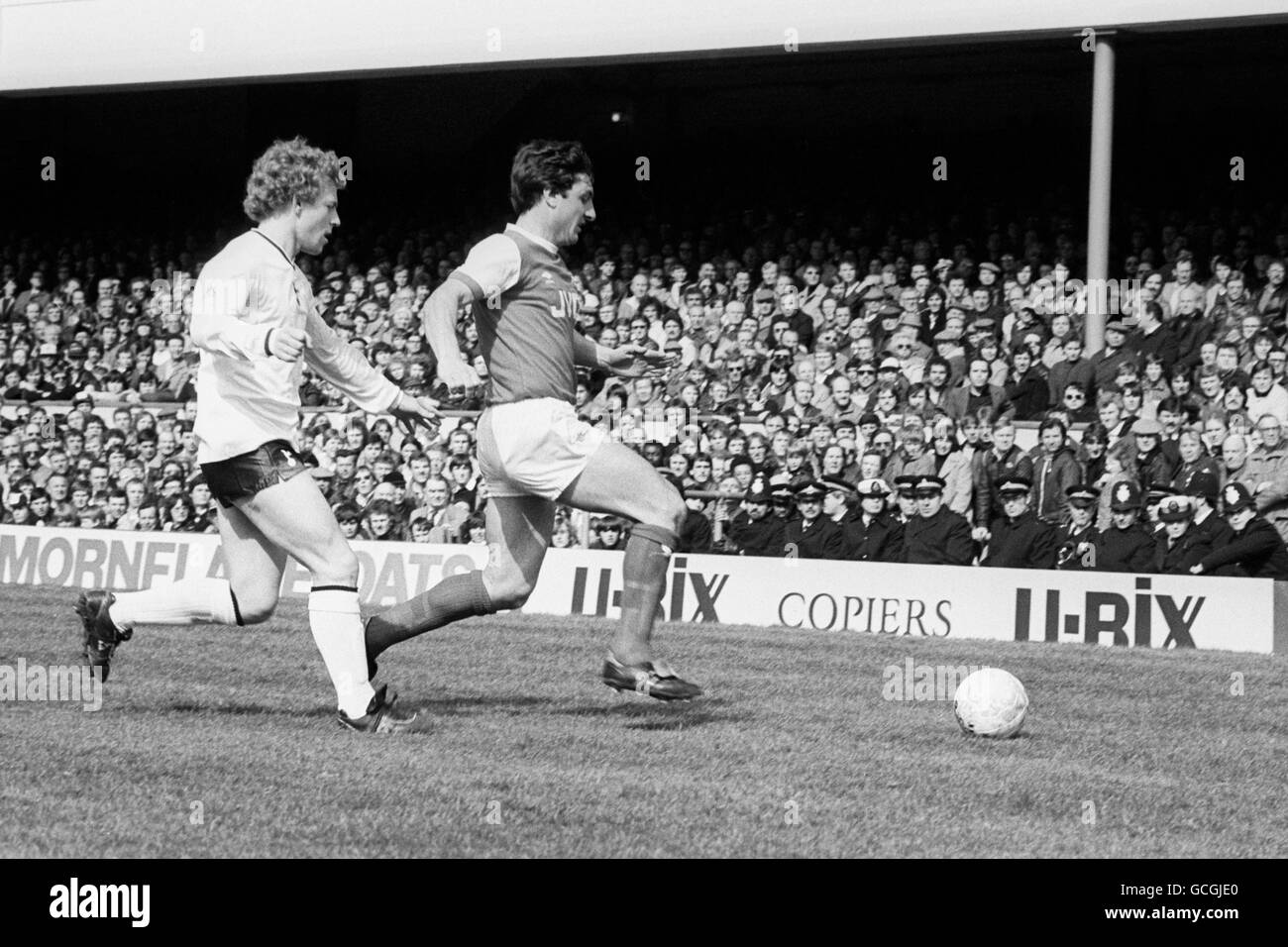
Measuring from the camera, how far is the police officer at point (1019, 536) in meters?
13.4

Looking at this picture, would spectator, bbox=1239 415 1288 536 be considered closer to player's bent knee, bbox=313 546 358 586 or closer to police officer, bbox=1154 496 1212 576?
police officer, bbox=1154 496 1212 576

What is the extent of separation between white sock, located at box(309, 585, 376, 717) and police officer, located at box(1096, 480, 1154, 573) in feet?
23.8

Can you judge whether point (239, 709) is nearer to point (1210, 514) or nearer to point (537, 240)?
point (537, 240)

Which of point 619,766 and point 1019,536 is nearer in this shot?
point 619,766

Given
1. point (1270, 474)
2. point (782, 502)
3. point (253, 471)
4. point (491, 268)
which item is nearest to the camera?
point (253, 471)

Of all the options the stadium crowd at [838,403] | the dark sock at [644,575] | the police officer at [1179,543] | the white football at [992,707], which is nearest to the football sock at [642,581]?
the dark sock at [644,575]

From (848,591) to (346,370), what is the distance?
265 inches

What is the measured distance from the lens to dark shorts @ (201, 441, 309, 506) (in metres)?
7.07

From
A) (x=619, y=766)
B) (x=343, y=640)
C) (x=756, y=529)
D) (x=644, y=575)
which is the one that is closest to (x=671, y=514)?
(x=644, y=575)

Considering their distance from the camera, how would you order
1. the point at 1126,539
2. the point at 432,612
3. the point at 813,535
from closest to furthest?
the point at 432,612, the point at 1126,539, the point at 813,535

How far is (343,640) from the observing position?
7.07 metres

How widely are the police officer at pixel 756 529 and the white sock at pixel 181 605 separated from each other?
23.5ft

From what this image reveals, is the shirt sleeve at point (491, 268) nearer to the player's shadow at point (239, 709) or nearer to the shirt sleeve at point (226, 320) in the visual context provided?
the shirt sleeve at point (226, 320)

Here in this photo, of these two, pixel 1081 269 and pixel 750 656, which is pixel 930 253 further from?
pixel 750 656
